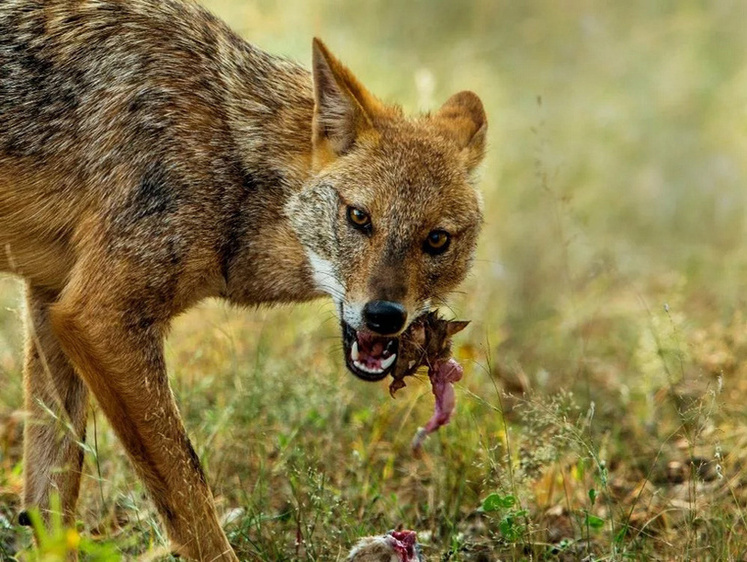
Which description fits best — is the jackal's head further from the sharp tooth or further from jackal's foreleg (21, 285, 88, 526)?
jackal's foreleg (21, 285, 88, 526)

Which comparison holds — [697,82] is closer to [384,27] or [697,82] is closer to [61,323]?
[384,27]

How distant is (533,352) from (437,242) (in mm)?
2937

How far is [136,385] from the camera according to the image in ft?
15.6

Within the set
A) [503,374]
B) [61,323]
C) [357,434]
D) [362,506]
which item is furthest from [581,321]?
[61,323]

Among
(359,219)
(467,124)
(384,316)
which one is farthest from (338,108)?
(384,316)

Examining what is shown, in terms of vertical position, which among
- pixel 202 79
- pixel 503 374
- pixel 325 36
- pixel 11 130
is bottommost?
pixel 503 374

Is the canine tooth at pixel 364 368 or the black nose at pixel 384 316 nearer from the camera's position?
the black nose at pixel 384 316

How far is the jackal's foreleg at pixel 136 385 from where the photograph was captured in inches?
185

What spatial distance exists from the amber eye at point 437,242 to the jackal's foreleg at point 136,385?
1.34 meters

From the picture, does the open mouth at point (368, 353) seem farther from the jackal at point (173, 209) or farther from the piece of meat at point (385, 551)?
the piece of meat at point (385, 551)

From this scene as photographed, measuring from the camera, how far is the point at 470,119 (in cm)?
588

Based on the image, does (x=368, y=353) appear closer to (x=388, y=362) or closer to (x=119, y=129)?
(x=388, y=362)

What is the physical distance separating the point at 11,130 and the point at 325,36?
21.5 feet

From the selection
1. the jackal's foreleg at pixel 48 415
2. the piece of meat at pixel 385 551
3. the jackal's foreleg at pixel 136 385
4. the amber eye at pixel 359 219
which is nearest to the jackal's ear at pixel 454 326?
the amber eye at pixel 359 219
